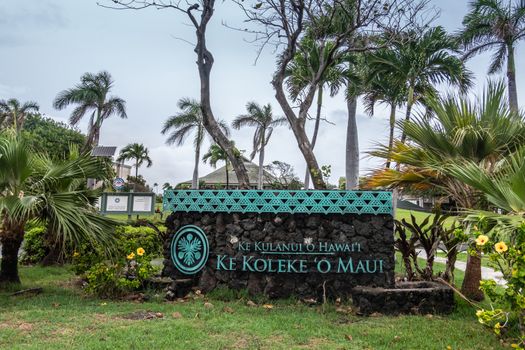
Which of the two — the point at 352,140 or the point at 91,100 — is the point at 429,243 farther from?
the point at 91,100

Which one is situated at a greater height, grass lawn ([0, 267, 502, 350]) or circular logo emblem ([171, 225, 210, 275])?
circular logo emblem ([171, 225, 210, 275])

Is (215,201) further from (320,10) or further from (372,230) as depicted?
(320,10)

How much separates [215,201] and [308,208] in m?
1.38

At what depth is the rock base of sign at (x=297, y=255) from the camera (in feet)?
20.6

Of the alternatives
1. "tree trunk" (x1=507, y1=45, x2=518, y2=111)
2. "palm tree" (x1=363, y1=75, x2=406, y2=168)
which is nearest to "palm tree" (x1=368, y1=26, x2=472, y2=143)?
"palm tree" (x1=363, y1=75, x2=406, y2=168)

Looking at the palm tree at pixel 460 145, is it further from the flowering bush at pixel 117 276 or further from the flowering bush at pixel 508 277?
the flowering bush at pixel 117 276

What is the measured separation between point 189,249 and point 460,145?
161 inches

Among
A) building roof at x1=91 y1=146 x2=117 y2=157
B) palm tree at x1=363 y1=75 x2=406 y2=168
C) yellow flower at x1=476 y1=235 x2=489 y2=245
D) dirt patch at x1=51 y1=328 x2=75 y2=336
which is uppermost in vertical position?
palm tree at x1=363 y1=75 x2=406 y2=168

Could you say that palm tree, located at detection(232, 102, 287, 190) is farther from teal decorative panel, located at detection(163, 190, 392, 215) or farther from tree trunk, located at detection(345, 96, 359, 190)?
teal decorative panel, located at detection(163, 190, 392, 215)

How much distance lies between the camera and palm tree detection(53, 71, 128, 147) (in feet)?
89.9

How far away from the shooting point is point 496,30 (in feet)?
68.4

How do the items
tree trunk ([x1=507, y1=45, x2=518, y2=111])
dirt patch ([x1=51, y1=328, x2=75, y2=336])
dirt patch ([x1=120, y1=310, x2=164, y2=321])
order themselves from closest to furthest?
1. dirt patch ([x1=51, y1=328, x2=75, y2=336])
2. dirt patch ([x1=120, y1=310, x2=164, y2=321])
3. tree trunk ([x1=507, y1=45, x2=518, y2=111])

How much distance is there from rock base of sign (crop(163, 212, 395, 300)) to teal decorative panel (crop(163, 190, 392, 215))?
12cm

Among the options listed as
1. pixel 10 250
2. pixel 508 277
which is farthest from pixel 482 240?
pixel 10 250
